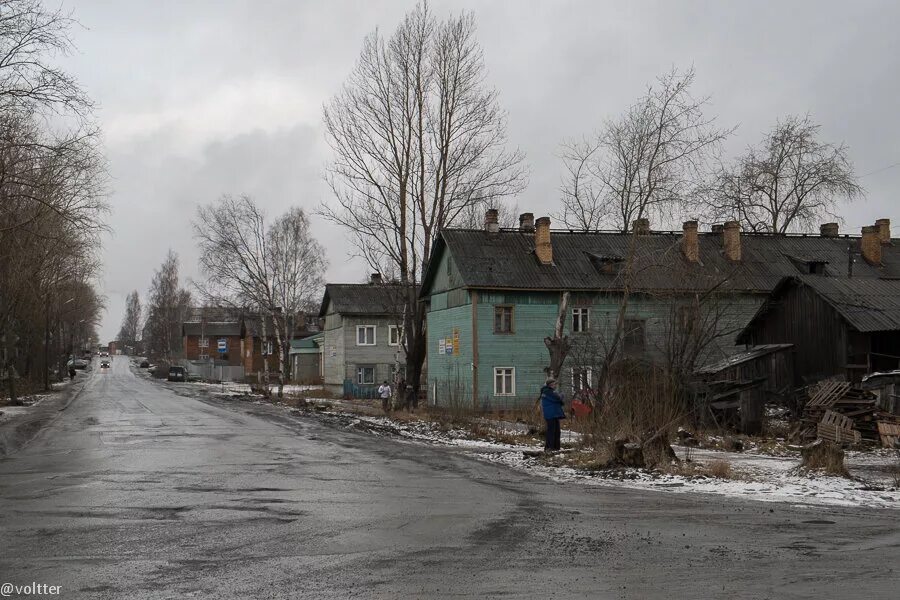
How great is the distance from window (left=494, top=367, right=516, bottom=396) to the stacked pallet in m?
17.9

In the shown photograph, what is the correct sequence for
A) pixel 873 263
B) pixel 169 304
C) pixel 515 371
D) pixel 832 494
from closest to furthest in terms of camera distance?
pixel 832 494 < pixel 515 371 < pixel 873 263 < pixel 169 304

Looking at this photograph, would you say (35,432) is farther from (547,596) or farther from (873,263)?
(873,263)

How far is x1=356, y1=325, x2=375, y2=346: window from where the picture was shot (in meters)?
61.8

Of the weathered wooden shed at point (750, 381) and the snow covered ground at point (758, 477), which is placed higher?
the weathered wooden shed at point (750, 381)

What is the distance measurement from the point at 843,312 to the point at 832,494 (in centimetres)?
1528

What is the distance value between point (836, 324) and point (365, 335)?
1543 inches

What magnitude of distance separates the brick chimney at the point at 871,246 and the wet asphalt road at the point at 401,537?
35771 mm

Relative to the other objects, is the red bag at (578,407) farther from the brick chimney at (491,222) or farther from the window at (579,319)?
the brick chimney at (491,222)

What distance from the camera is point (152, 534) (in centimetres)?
931

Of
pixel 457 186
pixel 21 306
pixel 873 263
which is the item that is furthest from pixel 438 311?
pixel 21 306

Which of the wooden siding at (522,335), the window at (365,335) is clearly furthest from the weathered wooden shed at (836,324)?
the window at (365,335)

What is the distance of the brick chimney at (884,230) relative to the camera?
46.8 m

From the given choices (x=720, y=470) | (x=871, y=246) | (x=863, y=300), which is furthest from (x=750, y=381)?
(x=871, y=246)

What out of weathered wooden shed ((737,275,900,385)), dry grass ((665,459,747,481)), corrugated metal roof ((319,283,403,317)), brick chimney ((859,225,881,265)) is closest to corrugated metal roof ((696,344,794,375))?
weathered wooden shed ((737,275,900,385))
